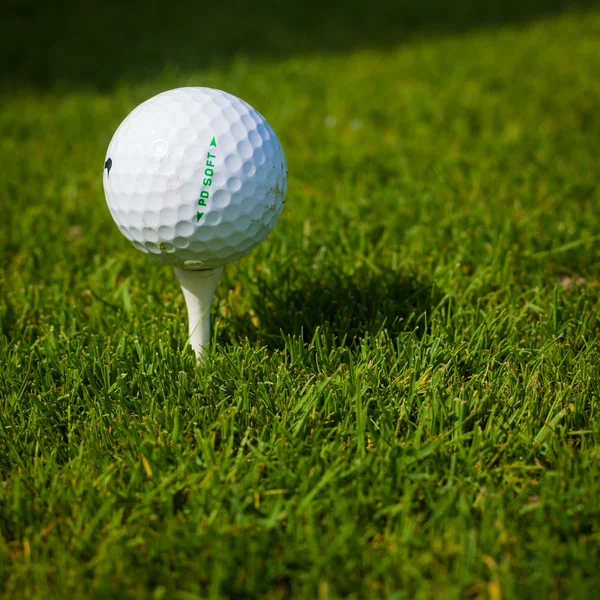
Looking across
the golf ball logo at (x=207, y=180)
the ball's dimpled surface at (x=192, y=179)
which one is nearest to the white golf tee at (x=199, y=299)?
the ball's dimpled surface at (x=192, y=179)

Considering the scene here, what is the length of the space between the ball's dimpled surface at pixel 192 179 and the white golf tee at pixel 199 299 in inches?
2.7

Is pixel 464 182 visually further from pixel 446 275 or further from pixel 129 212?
pixel 129 212

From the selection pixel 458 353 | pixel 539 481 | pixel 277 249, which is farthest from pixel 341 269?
pixel 539 481

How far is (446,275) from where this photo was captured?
283cm

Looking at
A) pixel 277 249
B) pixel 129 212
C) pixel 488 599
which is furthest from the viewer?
pixel 277 249

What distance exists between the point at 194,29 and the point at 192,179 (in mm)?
6537

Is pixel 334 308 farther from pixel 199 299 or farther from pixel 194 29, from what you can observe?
pixel 194 29

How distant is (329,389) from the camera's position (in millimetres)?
2088

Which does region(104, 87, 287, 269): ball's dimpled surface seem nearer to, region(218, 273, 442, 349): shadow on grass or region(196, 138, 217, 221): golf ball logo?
region(196, 138, 217, 221): golf ball logo

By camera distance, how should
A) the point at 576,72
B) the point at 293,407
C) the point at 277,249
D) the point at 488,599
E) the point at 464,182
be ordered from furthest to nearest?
the point at 576,72 < the point at 464,182 < the point at 277,249 < the point at 293,407 < the point at 488,599

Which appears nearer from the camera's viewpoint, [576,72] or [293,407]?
[293,407]

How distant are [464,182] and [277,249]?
147 cm

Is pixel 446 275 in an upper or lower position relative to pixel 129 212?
lower

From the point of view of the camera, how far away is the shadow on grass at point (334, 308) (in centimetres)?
250
